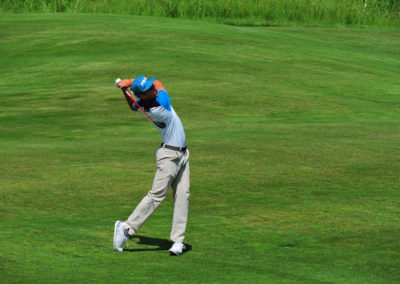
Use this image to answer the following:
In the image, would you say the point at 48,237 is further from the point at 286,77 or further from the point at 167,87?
the point at 286,77

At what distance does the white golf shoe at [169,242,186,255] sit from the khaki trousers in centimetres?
5

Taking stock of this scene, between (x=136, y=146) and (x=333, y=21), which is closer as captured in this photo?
(x=136, y=146)

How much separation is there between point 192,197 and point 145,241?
2486 millimetres

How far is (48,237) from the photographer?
956cm

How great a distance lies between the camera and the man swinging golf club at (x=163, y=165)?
8961 millimetres

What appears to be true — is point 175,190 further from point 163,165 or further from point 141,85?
point 141,85

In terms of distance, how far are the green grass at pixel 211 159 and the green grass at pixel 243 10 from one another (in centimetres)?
1148

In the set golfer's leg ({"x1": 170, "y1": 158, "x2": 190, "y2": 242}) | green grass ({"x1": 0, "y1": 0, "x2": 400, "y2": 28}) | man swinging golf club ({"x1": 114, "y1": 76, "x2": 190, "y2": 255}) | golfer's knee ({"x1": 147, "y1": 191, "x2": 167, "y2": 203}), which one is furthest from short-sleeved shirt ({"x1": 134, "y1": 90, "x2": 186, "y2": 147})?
green grass ({"x1": 0, "y1": 0, "x2": 400, "y2": 28})

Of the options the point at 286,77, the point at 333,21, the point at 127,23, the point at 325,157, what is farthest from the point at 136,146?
the point at 333,21

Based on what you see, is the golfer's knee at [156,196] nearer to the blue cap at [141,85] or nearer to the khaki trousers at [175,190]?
the khaki trousers at [175,190]

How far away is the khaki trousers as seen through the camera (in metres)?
9.02

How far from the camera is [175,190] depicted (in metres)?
9.23

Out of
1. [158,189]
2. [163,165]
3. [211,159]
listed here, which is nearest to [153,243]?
[158,189]

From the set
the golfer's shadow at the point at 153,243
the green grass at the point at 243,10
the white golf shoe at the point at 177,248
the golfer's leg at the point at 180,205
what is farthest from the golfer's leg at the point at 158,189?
the green grass at the point at 243,10
